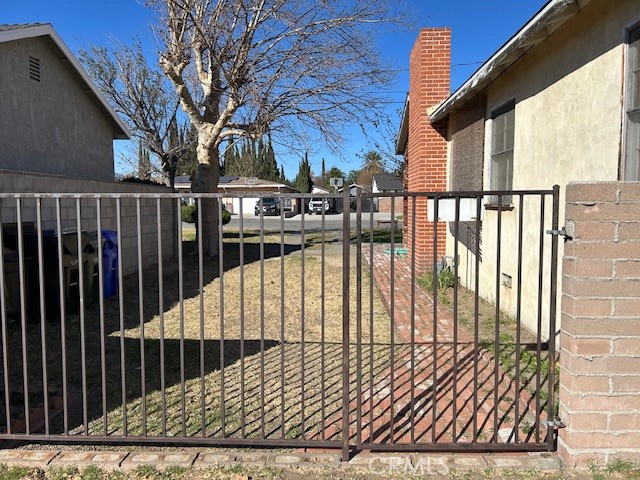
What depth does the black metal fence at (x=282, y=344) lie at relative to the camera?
309cm

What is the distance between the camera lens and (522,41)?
4.97 m

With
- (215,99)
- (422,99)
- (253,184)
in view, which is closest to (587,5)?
(422,99)

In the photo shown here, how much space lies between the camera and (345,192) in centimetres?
295

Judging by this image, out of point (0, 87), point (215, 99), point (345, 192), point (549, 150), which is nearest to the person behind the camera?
point (345, 192)

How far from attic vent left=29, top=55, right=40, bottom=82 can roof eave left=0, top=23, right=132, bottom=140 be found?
48cm

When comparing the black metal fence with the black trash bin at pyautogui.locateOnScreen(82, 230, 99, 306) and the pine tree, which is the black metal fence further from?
the pine tree

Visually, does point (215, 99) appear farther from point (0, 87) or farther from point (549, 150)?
point (549, 150)

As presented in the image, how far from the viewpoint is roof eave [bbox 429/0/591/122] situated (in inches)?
168

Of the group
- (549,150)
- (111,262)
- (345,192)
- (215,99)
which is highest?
(215,99)

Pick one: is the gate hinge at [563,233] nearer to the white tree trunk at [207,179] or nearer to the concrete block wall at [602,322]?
the concrete block wall at [602,322]

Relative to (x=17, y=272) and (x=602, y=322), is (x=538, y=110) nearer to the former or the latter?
(x=602, y=322)

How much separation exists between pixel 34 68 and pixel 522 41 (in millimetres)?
9223

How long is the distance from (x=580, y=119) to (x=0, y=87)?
9.04 m

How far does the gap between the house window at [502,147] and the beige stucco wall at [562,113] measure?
16cm
